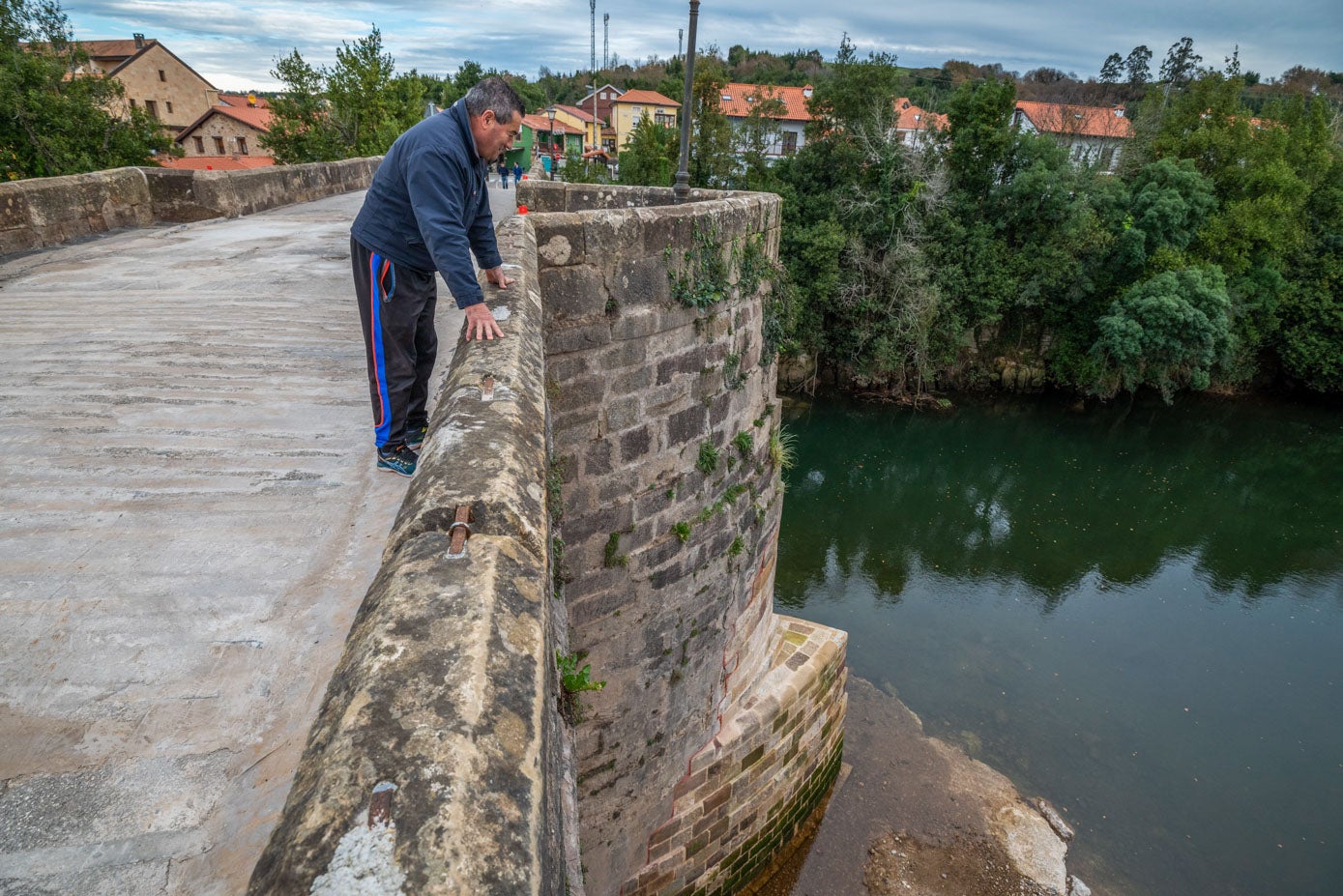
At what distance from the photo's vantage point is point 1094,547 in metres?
16.9

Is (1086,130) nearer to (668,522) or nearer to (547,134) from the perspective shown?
(547,134)

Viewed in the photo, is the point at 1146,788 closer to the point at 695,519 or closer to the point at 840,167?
the point at 695,519

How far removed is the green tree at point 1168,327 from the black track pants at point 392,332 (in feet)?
82.2

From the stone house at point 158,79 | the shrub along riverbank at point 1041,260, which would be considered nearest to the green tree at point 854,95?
the shrub along riverbank at point 1041,260

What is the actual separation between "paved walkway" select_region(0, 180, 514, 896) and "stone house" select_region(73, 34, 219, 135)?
42.4 metres

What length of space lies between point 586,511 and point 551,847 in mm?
3145

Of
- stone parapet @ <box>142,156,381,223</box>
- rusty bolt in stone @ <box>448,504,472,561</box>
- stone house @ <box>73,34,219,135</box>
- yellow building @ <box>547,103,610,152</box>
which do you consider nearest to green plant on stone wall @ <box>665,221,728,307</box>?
rusty bolt in stone @ <box>448,504,472,561</box>

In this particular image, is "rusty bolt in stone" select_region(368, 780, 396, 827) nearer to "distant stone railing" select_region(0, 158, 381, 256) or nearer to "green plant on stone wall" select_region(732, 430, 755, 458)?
"green plant on stone wall" select_region(732, 430, 755, 458)

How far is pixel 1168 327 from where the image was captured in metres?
23.0

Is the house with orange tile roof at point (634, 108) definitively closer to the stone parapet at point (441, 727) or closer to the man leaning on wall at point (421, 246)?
the man leaning on wall at point (421, 246)

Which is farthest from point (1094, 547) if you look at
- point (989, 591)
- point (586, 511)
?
point (586, 511)

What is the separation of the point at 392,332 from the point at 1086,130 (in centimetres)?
4504

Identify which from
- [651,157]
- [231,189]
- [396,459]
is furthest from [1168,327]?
[396,459]

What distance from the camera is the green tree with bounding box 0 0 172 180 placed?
18.1m
